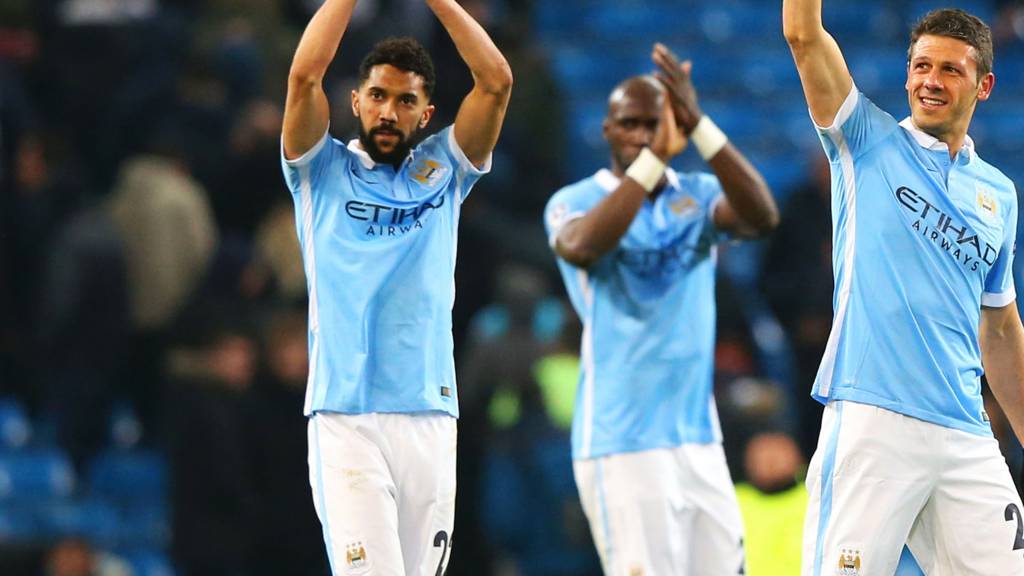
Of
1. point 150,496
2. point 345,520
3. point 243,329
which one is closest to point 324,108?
point 345,520

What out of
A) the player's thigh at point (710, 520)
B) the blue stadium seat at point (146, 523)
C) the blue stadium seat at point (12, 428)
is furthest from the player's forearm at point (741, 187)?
the blue stadium seat at point (12, 428)

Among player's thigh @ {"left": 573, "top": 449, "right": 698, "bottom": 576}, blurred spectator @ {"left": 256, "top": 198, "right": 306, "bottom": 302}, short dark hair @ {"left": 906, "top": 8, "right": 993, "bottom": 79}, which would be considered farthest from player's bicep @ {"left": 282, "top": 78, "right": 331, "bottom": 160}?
blurred spectator @ {"left": 256, "top": 198, "right": 306, "bottom": 302}

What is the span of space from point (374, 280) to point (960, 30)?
2.57 m

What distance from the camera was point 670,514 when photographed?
8484mm

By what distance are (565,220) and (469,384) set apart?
3.65 meters

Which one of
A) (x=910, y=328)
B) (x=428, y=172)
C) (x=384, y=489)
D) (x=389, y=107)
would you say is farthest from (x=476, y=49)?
(x=910, y=328)

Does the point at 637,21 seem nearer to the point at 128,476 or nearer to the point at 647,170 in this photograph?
the point at 128,476

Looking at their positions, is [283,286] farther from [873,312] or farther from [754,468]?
[873,312]

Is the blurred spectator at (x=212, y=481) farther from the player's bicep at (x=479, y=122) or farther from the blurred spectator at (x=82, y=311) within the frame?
the player's bicep at (x=479, y=122)

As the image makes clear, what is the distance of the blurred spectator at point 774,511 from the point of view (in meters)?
10.2

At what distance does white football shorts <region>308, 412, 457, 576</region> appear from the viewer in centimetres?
709

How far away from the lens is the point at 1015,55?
18281mm

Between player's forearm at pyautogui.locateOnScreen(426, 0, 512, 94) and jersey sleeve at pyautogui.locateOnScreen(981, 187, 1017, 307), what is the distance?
7.08ft

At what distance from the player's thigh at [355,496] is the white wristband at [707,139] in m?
2.49
